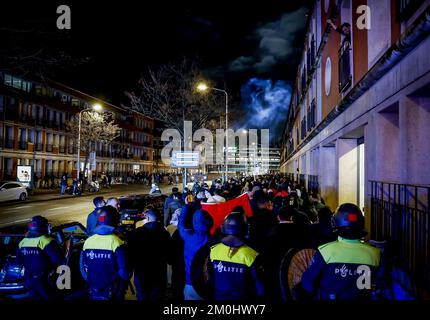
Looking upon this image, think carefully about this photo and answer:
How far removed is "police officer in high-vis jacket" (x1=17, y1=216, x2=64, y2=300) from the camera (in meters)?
4.66

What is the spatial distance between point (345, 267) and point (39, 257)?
394 cm

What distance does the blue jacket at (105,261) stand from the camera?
4.06m

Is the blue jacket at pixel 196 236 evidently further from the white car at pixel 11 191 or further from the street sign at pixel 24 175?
the street sign at pixel 24 175

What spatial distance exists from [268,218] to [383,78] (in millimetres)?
3576

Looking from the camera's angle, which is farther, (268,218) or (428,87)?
(268,218)

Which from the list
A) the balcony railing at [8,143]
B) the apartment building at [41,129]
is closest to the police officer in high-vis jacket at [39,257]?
the apartment building at [41,129]

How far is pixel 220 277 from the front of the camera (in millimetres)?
3510

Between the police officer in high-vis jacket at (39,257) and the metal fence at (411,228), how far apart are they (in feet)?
16.3

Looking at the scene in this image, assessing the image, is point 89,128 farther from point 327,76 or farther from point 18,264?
point 18,264

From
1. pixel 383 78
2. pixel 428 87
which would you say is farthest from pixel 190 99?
pixel 428 87
